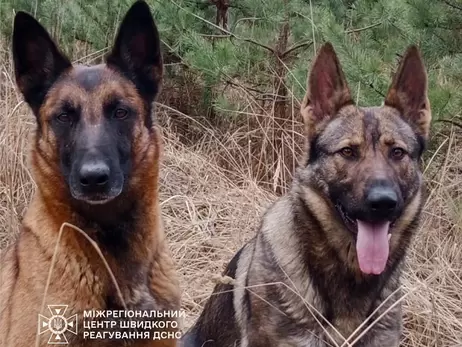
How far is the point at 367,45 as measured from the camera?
15.9 ft

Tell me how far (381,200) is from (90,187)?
1161 mm

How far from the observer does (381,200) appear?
298 centimetres

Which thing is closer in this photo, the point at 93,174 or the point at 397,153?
the point at 93,174

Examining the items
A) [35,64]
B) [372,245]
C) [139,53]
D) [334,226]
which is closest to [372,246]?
[372,245]

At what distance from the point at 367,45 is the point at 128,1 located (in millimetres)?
2234

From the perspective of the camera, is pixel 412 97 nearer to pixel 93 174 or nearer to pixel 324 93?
pixel 324 93

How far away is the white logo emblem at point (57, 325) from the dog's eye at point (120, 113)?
790 millimetres

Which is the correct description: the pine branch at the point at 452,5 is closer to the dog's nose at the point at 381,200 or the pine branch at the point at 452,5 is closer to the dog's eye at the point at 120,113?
the dog's nose at the point at 381,200

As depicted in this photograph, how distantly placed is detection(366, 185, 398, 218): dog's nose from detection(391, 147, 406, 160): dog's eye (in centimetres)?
25

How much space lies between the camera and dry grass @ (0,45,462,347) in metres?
4.07

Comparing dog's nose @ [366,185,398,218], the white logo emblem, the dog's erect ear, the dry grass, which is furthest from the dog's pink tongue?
the dog's erect ear

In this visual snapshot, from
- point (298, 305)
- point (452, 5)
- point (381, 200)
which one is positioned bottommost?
point (298, 305)

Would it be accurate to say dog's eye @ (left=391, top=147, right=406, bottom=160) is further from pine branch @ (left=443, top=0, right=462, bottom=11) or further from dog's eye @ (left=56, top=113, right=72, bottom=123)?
Answer: pine branch @ (left=443, top=0, right=462, bottom=11)

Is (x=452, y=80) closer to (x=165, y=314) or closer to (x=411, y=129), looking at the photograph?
(x=411, y=129)
